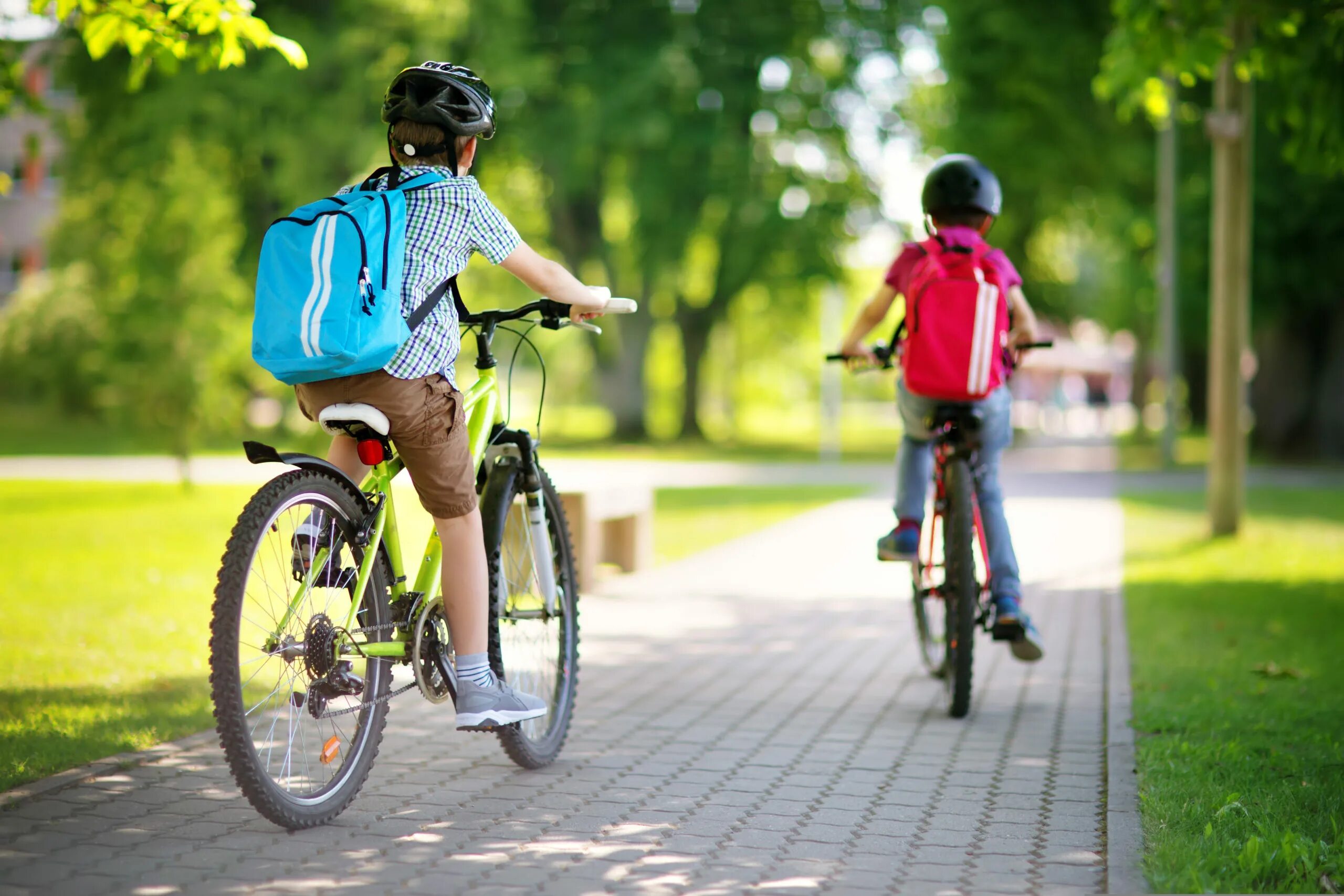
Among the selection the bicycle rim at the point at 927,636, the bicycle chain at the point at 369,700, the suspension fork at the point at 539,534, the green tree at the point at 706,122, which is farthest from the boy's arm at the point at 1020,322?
the green tree at the point at 706,122

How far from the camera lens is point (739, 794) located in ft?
16.3

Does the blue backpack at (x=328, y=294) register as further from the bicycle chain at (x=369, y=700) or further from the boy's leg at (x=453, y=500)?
the bicycle chain at (x=369, y=700)

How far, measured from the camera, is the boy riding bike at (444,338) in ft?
14.3

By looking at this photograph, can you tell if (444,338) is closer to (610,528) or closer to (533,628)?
(533,628)

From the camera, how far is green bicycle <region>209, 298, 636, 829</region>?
3979 mm

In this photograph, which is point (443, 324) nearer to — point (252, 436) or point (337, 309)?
point (337, 309)

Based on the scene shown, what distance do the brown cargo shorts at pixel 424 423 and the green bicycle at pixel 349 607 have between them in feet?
0.23

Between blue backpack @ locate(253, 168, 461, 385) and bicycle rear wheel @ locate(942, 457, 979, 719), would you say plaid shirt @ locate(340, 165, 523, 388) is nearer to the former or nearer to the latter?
blue backpack @ locate(253, 168, 461, 385)

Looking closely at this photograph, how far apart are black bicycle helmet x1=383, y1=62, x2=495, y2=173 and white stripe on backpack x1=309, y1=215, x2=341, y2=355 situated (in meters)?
0.52

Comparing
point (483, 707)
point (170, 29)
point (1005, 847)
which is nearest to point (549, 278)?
point (483, 707)

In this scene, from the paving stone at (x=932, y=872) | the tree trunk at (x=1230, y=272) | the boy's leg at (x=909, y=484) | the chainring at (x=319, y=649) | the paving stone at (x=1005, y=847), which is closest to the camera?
the paving stone at (x=932, y=872)

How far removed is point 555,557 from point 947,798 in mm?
1544

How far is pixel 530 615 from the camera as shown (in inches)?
205

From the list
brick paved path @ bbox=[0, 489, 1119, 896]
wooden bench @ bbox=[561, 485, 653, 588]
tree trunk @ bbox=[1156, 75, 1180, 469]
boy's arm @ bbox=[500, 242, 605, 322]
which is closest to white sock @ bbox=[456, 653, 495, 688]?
brick paved path @ bbox=[0, 489, 1119, 896]
